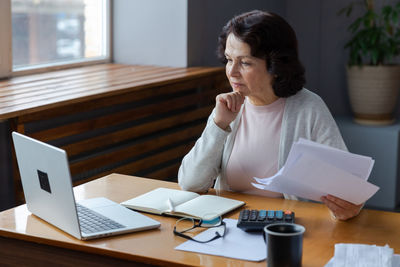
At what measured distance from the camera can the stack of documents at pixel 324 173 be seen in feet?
5.55

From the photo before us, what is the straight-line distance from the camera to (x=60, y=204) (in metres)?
1.67

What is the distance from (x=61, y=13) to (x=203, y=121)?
42.5 inches

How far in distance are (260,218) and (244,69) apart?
62 cm

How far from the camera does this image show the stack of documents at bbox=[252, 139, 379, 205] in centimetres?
169

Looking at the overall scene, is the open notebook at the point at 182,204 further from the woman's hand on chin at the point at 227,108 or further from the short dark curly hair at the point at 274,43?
the short dark curly hair at the point at 274,43

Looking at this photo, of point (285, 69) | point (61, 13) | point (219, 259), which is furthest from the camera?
point (61, 13)

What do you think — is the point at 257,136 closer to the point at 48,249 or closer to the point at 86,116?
the point at 48,249

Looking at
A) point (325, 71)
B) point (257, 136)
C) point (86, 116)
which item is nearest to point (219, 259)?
point (257, 136)

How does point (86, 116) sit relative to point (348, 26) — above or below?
below

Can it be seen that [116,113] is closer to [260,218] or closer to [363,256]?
[260,218]

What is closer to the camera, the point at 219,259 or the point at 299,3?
the point at 219,259

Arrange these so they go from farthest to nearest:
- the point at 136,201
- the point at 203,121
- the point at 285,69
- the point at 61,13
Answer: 1. the point at 203,121
2. the point at 61,13
3. the point at 285,69
4. the point at 136,201

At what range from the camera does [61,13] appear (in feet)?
12.5

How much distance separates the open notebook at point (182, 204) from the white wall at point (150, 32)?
6.91 feet
